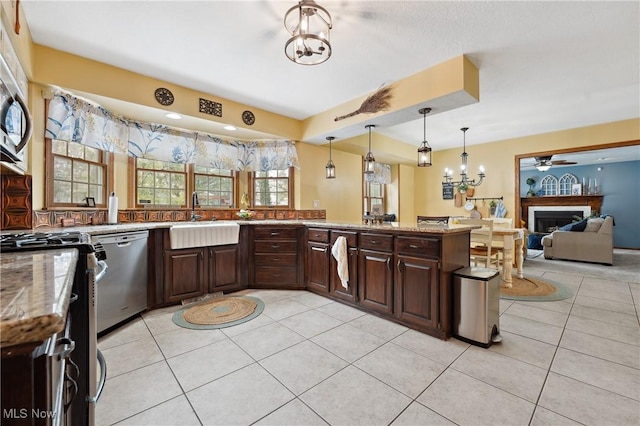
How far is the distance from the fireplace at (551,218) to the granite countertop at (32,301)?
11.0 m

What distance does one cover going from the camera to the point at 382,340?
2324 mm

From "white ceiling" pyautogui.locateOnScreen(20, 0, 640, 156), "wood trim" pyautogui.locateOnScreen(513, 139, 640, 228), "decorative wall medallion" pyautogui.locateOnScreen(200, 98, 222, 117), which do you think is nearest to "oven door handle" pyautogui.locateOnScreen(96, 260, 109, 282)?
"white ceiling" pyautogui.locateOnScreen(20, 0, 640, 156)

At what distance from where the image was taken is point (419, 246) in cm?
246

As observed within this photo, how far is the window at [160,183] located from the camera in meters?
3.61

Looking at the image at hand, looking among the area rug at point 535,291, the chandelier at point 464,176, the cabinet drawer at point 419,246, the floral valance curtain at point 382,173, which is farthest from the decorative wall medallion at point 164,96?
the area rug at point 535,291

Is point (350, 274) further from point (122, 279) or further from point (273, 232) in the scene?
point (122, 279)

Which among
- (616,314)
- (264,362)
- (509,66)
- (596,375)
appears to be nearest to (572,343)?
(596,375)

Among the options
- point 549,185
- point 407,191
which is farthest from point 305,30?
point 549,185

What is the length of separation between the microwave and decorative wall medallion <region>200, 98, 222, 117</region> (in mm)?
1938

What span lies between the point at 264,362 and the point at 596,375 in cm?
226

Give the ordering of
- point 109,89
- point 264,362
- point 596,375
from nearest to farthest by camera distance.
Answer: point 596,375, point 264,362, point 109,89

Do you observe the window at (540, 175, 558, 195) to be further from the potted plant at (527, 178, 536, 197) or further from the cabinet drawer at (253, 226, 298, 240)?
the cabinet drawer at (253, 226, 298, 240)

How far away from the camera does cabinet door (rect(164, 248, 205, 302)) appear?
305 centimetres

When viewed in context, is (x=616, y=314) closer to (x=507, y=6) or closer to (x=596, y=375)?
(x=596, y=375)
